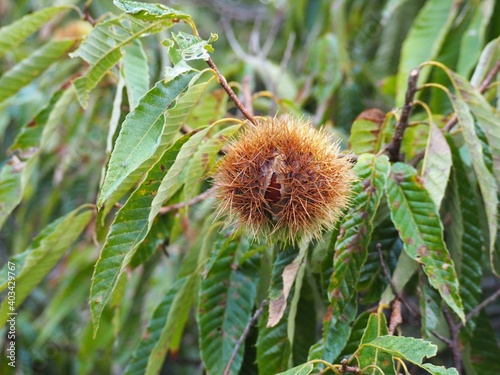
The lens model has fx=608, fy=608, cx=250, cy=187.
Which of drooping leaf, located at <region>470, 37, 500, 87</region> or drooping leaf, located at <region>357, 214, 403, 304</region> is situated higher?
drooping leaf, located at <region>470, 37, 500, 87</region>

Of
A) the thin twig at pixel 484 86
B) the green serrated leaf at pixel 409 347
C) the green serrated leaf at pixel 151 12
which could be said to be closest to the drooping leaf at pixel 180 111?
the green serrated leaf at pixel 151 12

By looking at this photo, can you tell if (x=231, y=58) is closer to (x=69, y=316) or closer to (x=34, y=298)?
(x=69, y=316)

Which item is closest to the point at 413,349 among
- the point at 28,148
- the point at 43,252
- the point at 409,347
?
Answer: the point at 409,347

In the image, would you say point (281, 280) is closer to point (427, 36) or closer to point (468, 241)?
point (468, 241)

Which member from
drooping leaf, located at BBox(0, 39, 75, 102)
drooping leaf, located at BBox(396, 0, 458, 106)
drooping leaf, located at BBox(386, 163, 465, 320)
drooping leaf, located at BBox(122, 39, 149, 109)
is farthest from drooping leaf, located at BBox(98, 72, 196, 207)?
drooping leaf, located at BBox(396, 0, 458, 106)

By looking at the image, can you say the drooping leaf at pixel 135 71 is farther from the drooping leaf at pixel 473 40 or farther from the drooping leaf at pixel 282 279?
the drooping leaf at pixel 473 40

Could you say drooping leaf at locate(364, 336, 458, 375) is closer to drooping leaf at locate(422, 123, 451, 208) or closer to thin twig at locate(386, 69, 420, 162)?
drooping leaf at locate(422, 123, 451, 208)
